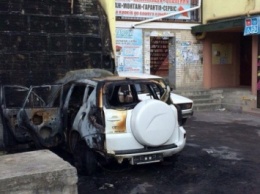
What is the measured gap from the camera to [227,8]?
15828mm

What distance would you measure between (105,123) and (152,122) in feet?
2.32

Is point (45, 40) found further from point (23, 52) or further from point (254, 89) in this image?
point (254, 89)

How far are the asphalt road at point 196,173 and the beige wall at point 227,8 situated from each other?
6241 millimetres

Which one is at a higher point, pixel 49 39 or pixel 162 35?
pixel 162 35

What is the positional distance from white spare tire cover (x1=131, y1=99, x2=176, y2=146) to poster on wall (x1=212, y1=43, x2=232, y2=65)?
36.6ft

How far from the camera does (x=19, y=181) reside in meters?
3.75

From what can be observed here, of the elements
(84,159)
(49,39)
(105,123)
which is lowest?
(84,159)

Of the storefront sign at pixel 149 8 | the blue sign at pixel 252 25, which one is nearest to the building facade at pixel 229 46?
the blue sign at pixel 252 25

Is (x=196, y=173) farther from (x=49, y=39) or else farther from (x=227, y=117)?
(x=227, y=117)

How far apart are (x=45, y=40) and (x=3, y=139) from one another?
2470 mm

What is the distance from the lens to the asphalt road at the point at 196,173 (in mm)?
6203

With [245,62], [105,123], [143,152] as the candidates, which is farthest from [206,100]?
[105,123]

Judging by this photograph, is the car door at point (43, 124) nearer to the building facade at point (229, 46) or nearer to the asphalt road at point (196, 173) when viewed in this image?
the asphalt road at point (196, 173)

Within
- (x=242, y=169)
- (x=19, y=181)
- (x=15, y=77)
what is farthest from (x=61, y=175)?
(x=15, y=77)
